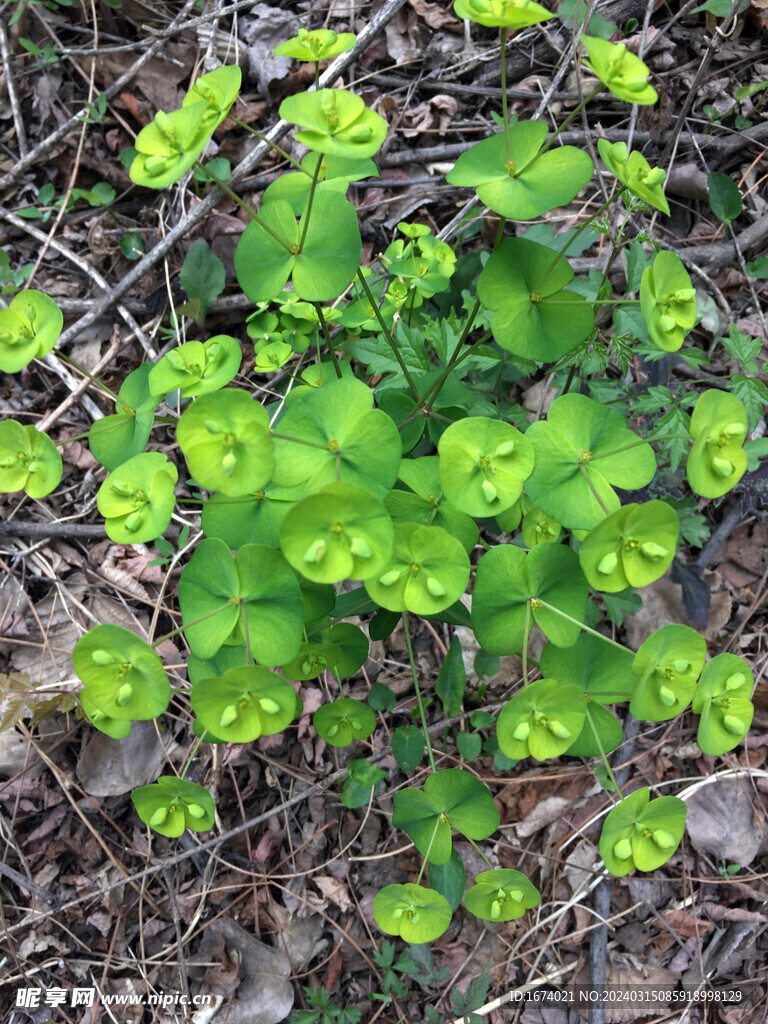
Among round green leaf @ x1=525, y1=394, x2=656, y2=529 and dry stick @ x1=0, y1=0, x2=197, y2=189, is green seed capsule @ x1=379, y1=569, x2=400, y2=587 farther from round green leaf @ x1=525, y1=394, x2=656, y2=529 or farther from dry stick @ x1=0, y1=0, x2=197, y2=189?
dry stick @ x1=0, y1=0, x2=197, y2=189

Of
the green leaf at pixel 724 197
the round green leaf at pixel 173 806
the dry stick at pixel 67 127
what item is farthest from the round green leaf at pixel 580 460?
the dry stick at pixel 67 127

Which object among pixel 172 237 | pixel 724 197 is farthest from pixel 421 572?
pixel 724 197

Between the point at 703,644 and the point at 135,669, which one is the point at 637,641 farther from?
the point at 135,669

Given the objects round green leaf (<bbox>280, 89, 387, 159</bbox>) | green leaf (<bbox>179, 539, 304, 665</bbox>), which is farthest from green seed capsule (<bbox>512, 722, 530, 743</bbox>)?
round green leaf (<bbox>280, 89, 387, 159</bbox>)

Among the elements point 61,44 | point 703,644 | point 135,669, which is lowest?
point 703,644

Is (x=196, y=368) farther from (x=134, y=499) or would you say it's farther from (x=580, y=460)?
(x=580, y=460)

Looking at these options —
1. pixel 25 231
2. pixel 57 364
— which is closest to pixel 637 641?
pixel 57 364
